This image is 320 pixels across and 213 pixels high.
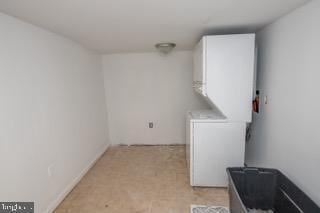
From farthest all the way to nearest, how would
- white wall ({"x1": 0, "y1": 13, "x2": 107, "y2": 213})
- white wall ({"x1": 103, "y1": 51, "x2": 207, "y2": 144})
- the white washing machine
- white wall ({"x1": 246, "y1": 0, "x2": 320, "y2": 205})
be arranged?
1. white wall ({"x1": 103, "y1": 51, "x2": 207, "y2": 144})
2. the white washing machine
3. white wall ({"x1": 0, "y1": 13, "x2": 107, "y2": 213})
4. white wall ({"x1": 246, "y1": 0, "x2": 320, "y2": 205})

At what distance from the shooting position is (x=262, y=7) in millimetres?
1394

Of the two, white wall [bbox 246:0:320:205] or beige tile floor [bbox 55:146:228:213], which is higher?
white wall [bbox 246:0:320:205]

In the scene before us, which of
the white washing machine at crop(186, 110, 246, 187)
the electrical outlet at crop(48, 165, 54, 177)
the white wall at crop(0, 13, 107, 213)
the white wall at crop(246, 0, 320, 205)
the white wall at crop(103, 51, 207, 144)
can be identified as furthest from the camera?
the white wall at crop(103, 51, 207, 144)

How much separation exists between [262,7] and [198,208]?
1973 mm

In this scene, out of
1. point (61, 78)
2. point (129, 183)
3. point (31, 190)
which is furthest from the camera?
point (129, 183)

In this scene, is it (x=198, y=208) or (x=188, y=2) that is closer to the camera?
(x=188, y=2)

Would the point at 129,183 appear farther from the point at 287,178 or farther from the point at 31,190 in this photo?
the point at 287,178

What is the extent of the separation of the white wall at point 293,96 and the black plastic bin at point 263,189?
11 cm

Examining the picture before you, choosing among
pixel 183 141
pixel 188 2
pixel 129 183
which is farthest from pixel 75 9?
pixel 183 141

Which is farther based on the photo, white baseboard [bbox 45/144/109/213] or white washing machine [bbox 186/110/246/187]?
white washing machine [bbox 186/110/246/187]

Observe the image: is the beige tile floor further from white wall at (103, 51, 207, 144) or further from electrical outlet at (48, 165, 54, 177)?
white wall at (103, 51, 207, 144)

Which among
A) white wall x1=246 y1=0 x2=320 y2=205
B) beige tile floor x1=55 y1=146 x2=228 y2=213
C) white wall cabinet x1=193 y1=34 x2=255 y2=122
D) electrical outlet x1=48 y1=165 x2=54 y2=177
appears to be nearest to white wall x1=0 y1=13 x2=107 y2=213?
electrical outlet x1=48 y1=165 x2=54 y2=177

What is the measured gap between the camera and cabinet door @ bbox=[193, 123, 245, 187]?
2072 millimetres

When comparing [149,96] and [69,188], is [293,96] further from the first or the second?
[69,188]
